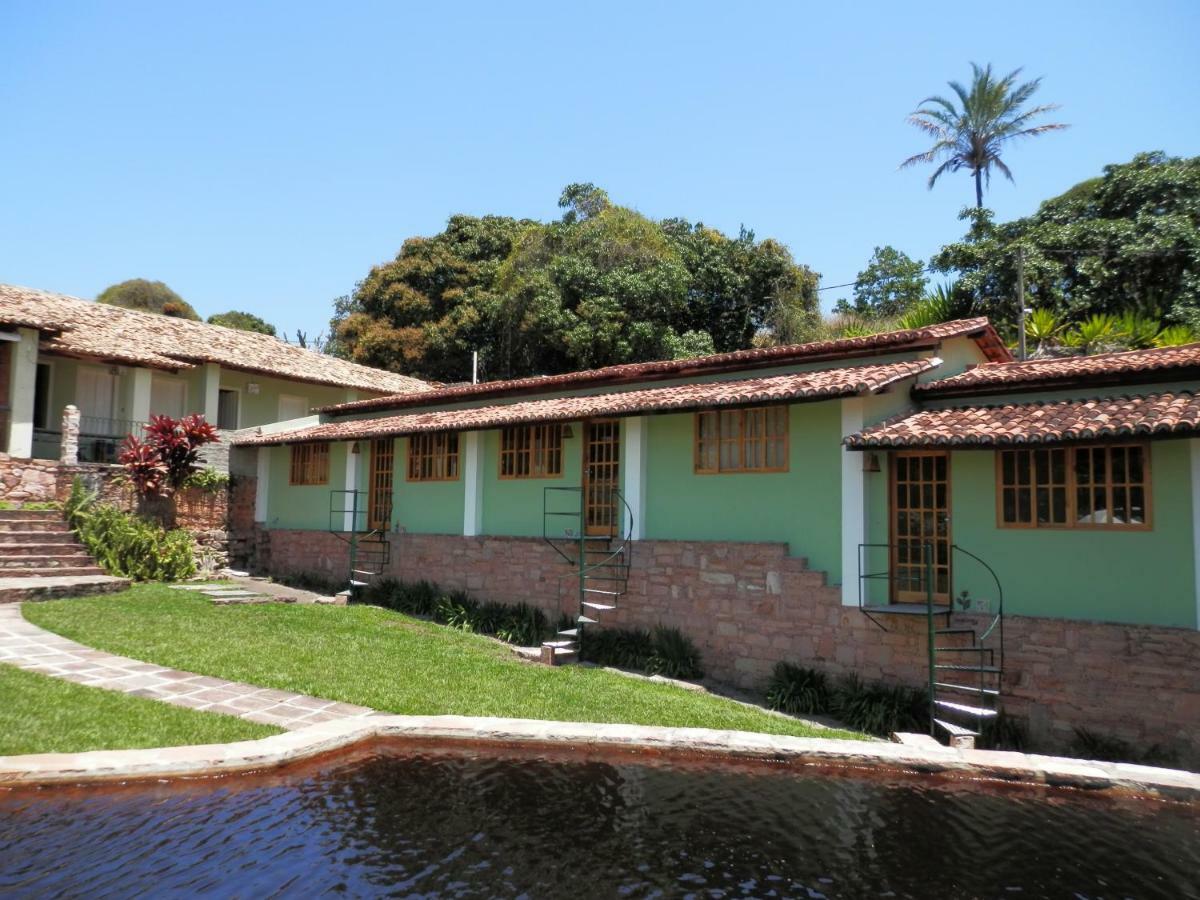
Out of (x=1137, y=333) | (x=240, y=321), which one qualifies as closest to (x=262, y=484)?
(x=1137, y=333)

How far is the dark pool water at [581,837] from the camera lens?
16.1 ft

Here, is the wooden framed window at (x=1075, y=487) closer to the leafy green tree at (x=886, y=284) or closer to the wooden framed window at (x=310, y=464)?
the wooden framed window at (x=310, y=464)

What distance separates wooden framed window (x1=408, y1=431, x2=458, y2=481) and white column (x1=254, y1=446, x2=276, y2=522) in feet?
16.0

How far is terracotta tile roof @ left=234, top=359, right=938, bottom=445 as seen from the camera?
9.93 m

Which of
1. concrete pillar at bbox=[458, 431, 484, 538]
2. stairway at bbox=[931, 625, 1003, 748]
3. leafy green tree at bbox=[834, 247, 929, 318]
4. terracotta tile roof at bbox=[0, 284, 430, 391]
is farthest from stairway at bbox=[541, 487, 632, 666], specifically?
leafy green tree at bbox=[834, 247, 929, 318]

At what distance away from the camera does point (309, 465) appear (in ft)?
59.5

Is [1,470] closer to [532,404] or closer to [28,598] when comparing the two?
[28,598]

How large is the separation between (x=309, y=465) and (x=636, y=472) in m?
8.99

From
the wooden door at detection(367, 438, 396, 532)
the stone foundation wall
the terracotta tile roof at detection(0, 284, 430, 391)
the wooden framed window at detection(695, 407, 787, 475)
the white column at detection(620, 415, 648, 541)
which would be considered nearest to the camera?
the wooden framed window at detection(695, 407, 787, 475)

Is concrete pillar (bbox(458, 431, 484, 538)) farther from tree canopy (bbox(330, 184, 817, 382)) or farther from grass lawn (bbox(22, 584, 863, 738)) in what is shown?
tree canopy (bbox(330, 184, 817, 382))

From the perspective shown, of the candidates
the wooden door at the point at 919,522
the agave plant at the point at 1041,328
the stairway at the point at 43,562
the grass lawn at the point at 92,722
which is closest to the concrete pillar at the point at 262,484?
the stairway at the point at 43,562

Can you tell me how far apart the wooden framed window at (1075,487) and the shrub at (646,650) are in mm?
4107

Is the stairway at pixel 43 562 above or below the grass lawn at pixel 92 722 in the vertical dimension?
above

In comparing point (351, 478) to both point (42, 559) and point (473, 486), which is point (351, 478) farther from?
point (42, 559)
